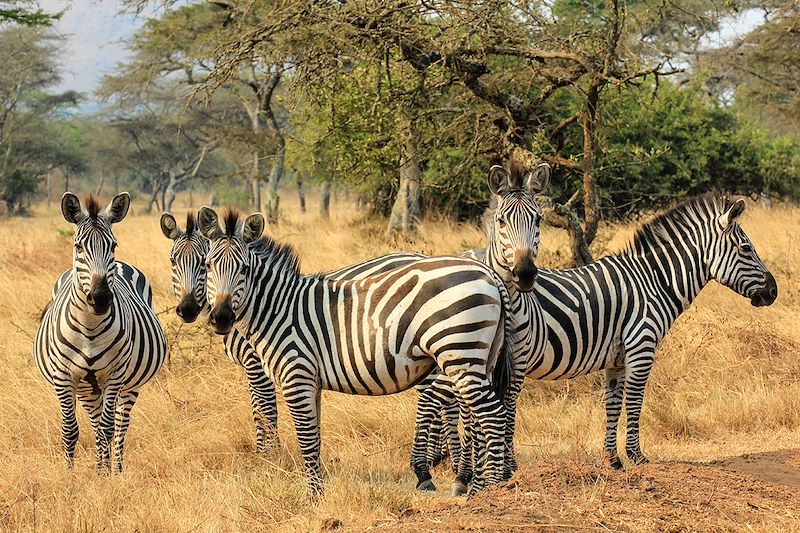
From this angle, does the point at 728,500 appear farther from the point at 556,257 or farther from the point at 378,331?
the point at 556,257

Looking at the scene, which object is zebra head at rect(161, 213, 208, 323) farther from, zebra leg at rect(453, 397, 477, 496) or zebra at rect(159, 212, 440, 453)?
zebra leg at rect(453, 397, 477, 496)

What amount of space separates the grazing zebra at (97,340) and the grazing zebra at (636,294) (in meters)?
1.89

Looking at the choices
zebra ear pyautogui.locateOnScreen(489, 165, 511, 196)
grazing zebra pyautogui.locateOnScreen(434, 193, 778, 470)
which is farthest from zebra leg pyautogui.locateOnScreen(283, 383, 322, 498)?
zebra ear pyautogui.locateOnScreen(489, 165, 511, 196)

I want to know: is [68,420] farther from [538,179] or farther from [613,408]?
[613,408]

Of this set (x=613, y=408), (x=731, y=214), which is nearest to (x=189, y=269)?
(x=613, y=408)

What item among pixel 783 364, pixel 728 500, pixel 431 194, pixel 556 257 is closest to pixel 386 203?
pixel 431 194

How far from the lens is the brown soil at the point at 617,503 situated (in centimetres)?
422

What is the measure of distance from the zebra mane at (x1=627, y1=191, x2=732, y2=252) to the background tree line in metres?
1.31

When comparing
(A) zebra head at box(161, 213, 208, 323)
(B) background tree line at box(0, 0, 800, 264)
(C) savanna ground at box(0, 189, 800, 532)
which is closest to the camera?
(C) savanna ground at box(0, 189, 800, 532)

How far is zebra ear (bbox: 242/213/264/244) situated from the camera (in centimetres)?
536

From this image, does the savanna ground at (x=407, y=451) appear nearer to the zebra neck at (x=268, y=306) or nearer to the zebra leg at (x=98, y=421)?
the zebra leg at (x=98, y=421)

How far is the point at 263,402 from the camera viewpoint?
6.61m

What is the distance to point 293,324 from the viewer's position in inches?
212

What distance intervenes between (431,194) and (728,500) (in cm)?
1224
